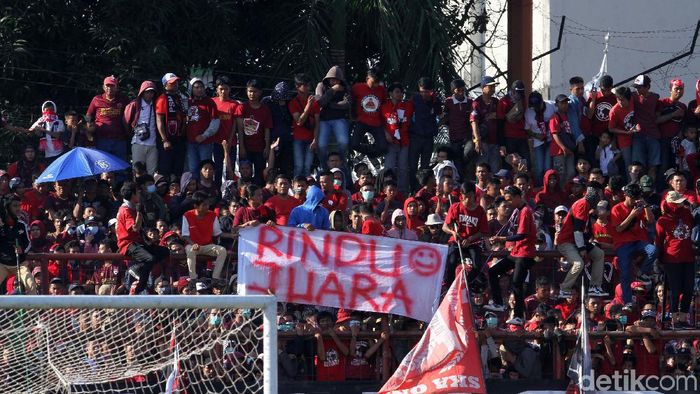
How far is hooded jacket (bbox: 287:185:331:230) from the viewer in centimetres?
1566

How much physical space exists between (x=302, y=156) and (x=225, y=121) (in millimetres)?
949

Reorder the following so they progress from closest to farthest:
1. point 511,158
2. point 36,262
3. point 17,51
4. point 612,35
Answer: point 36,262 < point 511,158 < point 17,51 < point 612,35

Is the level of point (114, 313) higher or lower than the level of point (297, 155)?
lower

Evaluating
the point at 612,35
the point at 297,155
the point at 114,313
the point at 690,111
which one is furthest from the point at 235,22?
the point at 114,313

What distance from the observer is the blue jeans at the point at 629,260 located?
1531 cm

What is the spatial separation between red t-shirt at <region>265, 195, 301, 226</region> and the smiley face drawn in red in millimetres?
1510

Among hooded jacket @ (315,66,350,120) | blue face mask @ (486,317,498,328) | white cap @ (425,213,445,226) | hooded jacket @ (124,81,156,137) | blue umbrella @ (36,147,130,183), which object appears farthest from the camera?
hooded jacket @ (315,66,350,120)

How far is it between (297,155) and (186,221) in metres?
2.86

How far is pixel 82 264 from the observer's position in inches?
589

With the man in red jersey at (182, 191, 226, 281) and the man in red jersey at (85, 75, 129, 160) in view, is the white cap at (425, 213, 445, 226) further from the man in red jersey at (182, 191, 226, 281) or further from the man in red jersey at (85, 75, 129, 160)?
the man in red jersey at (85, 75, 129, 160)

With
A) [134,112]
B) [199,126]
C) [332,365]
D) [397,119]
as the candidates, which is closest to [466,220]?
[332,365]

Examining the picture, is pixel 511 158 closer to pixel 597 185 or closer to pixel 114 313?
pixel 597 185

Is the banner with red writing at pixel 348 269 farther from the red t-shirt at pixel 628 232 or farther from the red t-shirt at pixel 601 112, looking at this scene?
the red t-shirt at pixel 601 112

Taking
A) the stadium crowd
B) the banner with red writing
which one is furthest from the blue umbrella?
the banner with red writing
